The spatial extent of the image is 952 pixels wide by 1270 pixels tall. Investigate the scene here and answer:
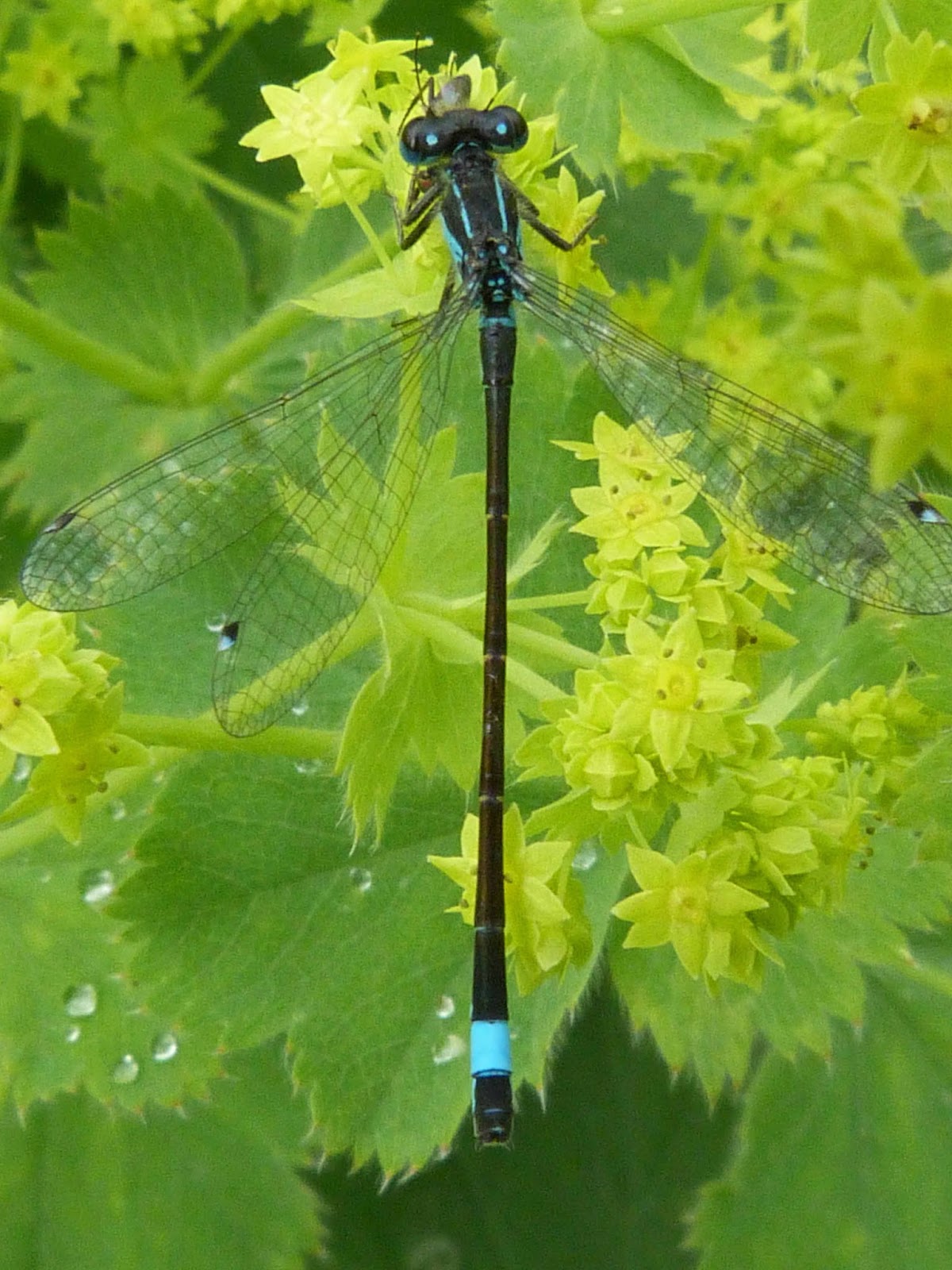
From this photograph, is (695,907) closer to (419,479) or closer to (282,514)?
(419,479)

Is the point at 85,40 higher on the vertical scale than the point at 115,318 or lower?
A: higher

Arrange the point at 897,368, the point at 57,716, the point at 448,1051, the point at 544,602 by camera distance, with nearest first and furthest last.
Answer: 1. the point at 897,368
2. the point at 57,716
3. the point at 544,602
4. the point at 448,1051

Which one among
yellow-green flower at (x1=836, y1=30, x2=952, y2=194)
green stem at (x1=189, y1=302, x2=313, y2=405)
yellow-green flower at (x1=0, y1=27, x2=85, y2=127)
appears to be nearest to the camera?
yellow-green flower at (x1=836, y1=30, x2=952, y2=194)

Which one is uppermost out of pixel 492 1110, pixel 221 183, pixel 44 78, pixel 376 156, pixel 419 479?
pixel 44 78

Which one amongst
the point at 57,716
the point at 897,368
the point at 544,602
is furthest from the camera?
the point at 544,602

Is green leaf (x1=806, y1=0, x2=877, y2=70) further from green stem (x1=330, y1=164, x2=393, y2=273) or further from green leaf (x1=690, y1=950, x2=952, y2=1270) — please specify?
green leaf (x1=690, y1=950, x2=952, y2=1270)

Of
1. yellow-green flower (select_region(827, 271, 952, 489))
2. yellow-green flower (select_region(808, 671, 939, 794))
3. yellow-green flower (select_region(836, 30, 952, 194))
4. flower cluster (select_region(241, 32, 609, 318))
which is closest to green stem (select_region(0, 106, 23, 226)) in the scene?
flower cluster (select_region(241, 32, 609, 318))

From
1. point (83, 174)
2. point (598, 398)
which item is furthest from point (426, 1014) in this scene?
point (83, 174)

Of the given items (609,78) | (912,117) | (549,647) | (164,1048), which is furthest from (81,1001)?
(912,117)
